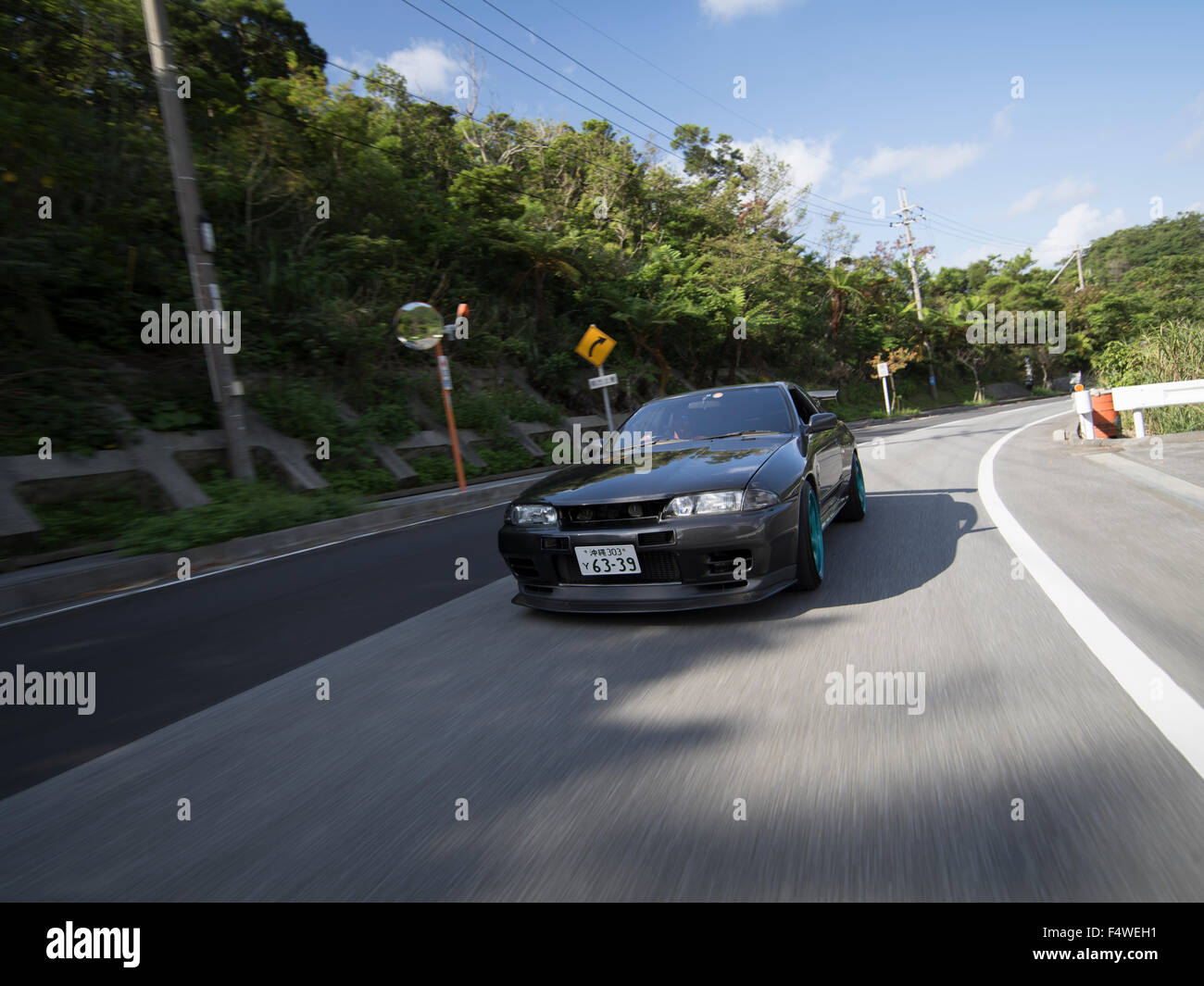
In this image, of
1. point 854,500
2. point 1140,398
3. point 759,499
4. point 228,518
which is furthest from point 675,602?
point 1140,398

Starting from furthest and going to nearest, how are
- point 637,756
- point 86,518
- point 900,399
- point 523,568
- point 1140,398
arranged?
point 900,399 < point 1140,398 < point 86,518 < point 523,568 < point 637,756

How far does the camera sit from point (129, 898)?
→ 198cm

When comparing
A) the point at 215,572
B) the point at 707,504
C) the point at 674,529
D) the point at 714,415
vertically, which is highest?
the point at 714,415

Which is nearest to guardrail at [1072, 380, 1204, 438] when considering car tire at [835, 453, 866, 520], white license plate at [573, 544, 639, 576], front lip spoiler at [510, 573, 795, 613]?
car tire at [835, 453, 866, 520]

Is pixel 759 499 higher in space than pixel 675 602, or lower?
higher

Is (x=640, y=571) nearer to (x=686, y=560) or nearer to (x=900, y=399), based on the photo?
(x=686, y=560)

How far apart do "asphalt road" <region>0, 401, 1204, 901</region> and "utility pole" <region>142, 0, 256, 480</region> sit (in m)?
6.04

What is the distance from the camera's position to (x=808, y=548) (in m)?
4.33

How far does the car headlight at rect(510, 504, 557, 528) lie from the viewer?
4156mm

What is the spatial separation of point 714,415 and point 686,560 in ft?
6.50

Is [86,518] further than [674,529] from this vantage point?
Yes
